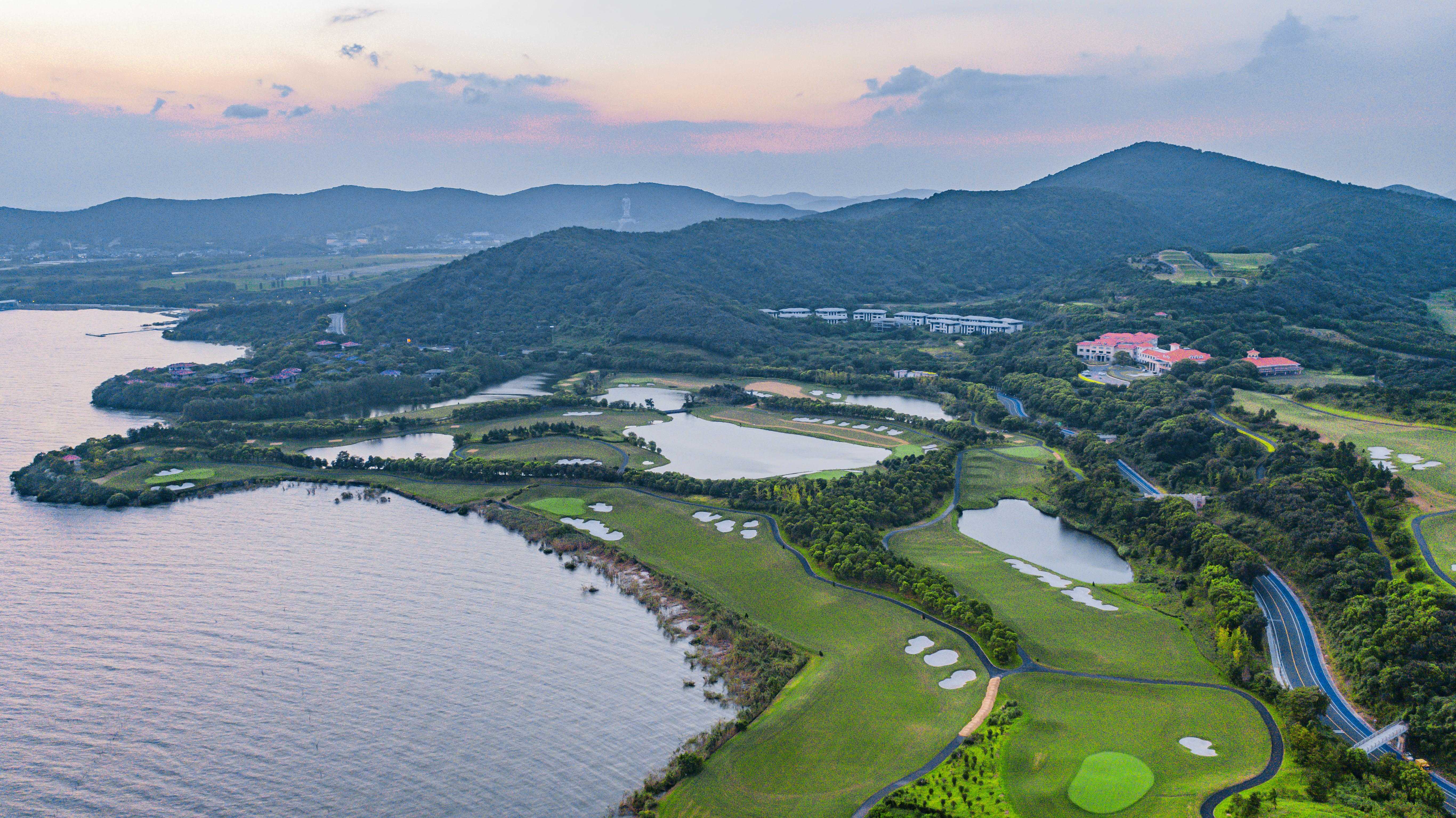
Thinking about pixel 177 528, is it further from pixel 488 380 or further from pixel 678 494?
pixel 488 380

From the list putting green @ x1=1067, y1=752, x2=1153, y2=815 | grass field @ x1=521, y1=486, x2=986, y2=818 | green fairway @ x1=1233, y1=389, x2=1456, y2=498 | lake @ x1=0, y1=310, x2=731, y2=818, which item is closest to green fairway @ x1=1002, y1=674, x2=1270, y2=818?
putting green @ x1=1067, y1=752, x2=1153, y2=815

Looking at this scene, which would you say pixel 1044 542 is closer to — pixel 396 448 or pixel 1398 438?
pixel 1398 438

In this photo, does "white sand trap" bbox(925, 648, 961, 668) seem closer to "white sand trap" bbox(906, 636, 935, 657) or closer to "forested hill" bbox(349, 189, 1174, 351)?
"white sand trap" bbox(906, 636, 935, 657)

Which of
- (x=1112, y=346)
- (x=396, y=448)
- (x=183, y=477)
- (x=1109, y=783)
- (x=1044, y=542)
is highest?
(x=1112, y=346)

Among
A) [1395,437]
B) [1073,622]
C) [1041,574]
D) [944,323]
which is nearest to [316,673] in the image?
[1073,622]

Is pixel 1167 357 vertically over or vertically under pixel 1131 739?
over

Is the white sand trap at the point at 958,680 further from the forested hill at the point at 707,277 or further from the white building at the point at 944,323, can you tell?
the white building at the point at 944,323
